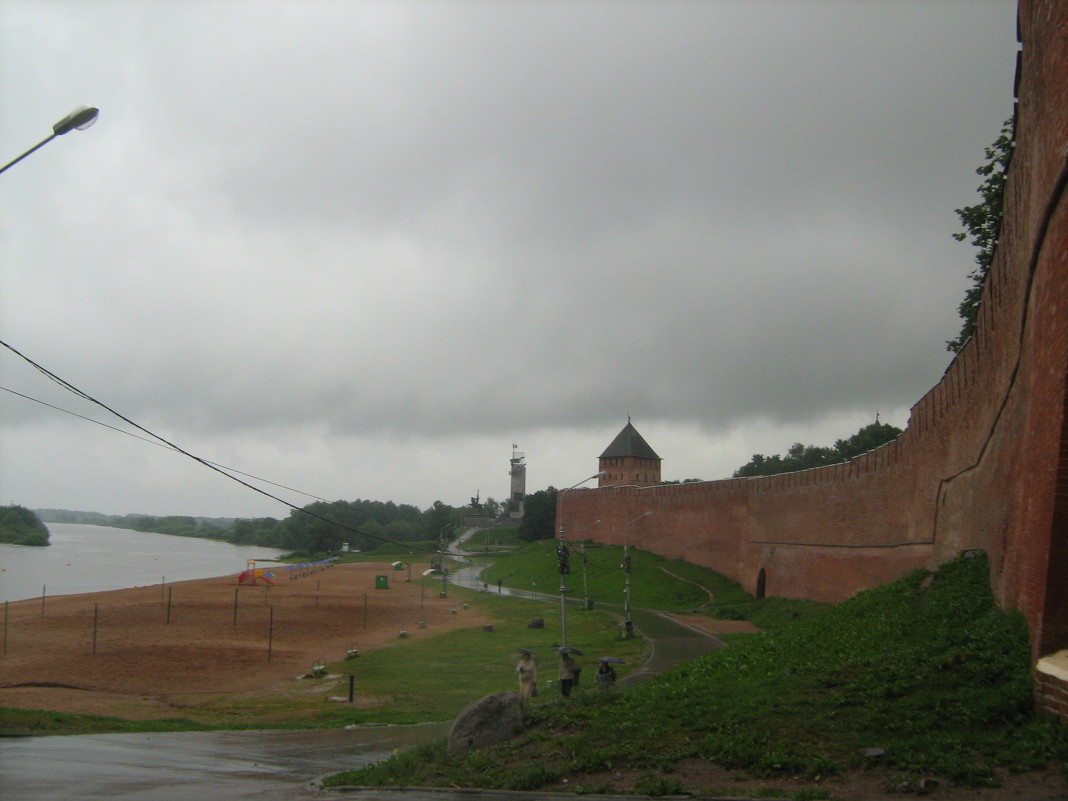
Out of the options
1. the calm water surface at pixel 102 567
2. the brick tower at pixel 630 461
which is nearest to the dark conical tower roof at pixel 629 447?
the brick tower at pixel 630 461

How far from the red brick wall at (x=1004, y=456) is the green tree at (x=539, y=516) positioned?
49960mm

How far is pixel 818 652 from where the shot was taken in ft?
32.4

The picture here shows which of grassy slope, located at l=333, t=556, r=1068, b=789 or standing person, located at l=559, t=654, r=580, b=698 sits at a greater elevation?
grassy slope, located at l=333, t=556, r=1068, b=789

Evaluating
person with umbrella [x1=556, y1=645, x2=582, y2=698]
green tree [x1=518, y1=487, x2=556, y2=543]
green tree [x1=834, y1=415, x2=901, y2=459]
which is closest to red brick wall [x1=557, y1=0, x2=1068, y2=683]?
person with umbrella [x1=556, y1=645, x2=582, y2=698]

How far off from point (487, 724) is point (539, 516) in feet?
248

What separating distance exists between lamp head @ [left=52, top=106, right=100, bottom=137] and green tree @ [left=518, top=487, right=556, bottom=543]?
7432 centimetres

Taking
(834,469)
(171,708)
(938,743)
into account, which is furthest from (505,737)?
(834,469)

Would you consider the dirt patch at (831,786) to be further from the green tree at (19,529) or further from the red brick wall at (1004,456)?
the green tree at (19,529)

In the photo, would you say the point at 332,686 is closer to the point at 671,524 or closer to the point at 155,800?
the point at 155,800

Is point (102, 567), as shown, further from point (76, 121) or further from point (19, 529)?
point (76, 121)

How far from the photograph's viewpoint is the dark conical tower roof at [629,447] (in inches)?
2901

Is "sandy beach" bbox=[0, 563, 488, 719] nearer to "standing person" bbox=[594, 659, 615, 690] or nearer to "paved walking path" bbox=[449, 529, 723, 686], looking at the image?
"paved walking path" bbox=[449, 529, 723, 686]

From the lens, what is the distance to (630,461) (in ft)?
241

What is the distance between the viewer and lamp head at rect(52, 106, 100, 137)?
7.59 metres
